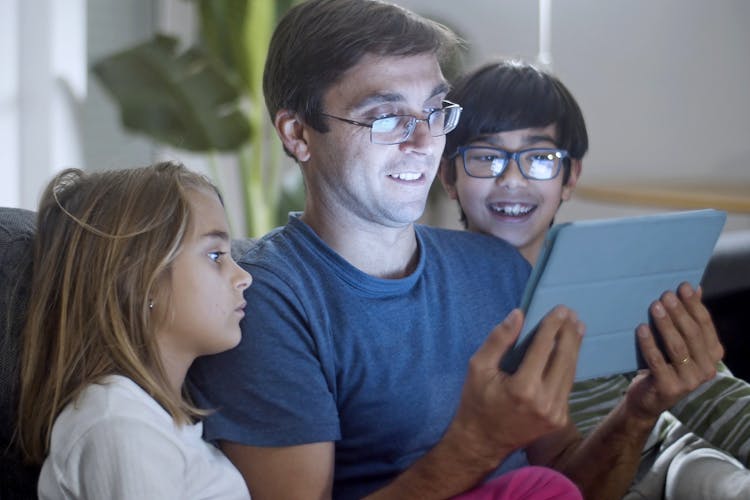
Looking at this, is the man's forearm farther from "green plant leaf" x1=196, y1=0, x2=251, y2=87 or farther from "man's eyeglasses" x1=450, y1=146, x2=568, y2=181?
"green plant leaf" x1=196, y1=0, x2=251, y2=87

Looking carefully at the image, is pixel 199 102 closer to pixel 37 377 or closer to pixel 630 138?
pixel 630 138

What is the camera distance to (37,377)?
1244 mm

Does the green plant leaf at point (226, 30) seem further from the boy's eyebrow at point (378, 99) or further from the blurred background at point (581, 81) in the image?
the boy's eyebrow at point (378, 99)

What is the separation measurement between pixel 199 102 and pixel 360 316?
2263 mm

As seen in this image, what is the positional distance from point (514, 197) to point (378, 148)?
36 cm

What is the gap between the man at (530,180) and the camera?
1.66m

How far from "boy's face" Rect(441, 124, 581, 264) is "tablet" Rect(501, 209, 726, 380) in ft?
1.23

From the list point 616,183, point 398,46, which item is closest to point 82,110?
point 616,183

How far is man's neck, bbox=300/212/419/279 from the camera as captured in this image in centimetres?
142

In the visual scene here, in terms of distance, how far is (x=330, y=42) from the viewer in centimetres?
140

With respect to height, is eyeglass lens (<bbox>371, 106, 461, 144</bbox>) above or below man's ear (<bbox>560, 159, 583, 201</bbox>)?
above

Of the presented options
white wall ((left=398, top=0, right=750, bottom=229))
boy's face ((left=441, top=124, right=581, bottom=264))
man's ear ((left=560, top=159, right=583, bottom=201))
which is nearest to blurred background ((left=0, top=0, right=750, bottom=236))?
white wall ((left=398, top=0, right=750, bottom=229))

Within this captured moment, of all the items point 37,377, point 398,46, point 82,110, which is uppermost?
point 398,46

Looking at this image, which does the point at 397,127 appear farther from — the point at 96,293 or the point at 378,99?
the point at 96,293
